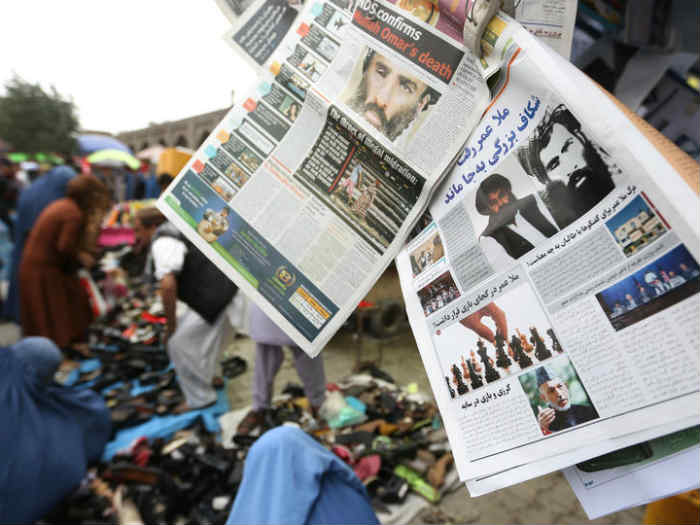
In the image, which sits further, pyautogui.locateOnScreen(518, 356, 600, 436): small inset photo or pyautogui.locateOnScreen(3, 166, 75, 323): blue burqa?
pyautogui.locateOnScreen(3, 166, 75, 323): blue burqa

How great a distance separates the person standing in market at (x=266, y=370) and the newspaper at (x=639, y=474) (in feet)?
6.28

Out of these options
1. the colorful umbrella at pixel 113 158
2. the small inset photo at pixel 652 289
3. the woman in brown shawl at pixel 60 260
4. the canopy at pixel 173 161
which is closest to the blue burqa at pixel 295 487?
the small inset photo at pixel 652 289

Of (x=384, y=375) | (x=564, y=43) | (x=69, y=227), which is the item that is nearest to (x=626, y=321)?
(x=564, y=43)

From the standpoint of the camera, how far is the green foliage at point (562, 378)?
51 cm

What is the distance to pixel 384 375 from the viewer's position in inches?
129

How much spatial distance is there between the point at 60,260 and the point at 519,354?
3.85m

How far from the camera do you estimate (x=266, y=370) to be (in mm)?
2414

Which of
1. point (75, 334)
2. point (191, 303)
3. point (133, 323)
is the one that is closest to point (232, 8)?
point (191, 303)

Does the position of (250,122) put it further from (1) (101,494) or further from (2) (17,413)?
(1) (101,494)

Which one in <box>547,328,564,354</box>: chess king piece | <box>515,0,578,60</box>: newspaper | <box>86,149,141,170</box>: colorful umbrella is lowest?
<box>86,149,141,170</box>: colorful umbrella

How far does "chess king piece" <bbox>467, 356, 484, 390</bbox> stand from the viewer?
0.60m

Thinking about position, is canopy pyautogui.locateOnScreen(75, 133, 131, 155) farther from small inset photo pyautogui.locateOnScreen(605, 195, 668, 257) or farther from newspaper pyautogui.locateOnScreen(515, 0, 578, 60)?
small inset photo pyautogui.locateOnScreen(605, 195, 668, 257)

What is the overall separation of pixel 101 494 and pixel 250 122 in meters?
2.12

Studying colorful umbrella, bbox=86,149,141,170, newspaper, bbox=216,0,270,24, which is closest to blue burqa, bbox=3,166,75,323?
newspaper, bbox=216,0,270,24
